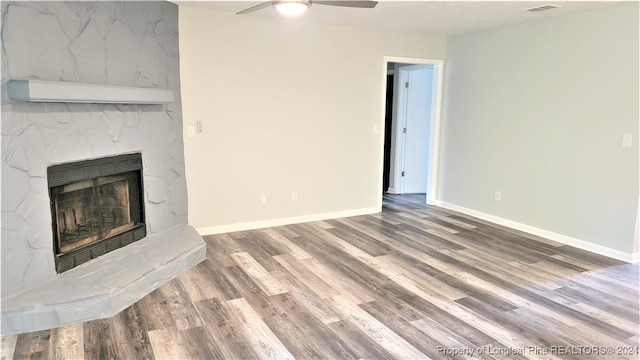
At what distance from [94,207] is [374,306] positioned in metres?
2.34

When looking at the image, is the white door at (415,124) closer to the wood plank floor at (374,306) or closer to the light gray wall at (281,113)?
the light gray wall at (281,113)

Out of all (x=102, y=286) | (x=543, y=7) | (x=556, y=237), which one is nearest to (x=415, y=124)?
(x=556, y=237)

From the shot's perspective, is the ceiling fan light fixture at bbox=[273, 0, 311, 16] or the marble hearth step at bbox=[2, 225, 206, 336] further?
the ceiling fan light fixture at bbox=[273, 0, 311, 16]

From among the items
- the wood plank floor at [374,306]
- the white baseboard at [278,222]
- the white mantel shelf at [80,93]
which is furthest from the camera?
the white baseboard at [278,222]

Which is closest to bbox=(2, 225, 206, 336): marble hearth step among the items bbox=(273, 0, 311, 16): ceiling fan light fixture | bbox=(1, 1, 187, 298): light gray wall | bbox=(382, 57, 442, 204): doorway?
bbox=(1, 1, 187, 298): light gray wall

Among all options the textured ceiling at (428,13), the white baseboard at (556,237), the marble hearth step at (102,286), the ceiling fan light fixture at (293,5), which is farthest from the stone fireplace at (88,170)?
the white baseboard at (556,237)

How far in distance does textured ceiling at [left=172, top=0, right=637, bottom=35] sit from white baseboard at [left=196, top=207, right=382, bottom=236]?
2.25 m

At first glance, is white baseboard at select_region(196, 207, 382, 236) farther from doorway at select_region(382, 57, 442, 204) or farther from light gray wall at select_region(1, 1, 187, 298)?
A: doorway at select_region(382, 57, 442, 204)

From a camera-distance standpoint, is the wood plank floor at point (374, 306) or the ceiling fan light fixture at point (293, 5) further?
the ceiling fan light fixture at point (293, 5)

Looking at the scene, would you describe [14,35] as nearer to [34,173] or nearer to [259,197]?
[34,173]

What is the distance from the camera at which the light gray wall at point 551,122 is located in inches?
157

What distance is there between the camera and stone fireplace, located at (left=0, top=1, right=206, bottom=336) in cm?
277

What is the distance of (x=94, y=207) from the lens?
11.4ft

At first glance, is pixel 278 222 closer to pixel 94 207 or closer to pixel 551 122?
pixel 94 207
